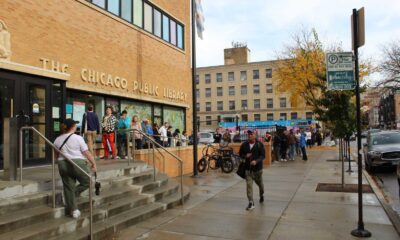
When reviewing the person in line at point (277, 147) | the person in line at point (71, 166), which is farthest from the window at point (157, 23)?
the person in line at point (71, 166)

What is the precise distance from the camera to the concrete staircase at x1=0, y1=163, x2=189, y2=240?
225 inches

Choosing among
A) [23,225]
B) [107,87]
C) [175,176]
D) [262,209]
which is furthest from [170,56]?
[23,225]

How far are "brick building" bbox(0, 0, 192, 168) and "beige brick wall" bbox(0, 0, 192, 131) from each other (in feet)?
0.09

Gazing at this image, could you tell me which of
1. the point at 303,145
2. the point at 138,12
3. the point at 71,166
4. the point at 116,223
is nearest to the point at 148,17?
the point at 138,12

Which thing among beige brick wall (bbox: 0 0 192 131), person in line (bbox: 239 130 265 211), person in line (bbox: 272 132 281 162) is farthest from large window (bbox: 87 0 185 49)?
person in line (bbox: 239 130 265 211)

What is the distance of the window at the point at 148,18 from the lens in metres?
17.1

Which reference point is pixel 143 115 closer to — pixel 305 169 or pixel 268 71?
pixel 305 169

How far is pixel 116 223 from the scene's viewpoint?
6.68 m

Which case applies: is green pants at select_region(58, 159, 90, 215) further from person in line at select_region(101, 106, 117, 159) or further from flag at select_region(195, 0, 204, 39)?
flag at select_region(195, 0, 204, 39)

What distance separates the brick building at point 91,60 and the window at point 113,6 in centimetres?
4

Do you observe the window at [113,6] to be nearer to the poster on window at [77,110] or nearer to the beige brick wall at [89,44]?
the beige brick wall at [89,44]

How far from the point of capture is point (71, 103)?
12.7 m

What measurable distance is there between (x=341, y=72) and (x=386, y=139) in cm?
1141

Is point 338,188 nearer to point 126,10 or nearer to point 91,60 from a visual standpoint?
point 91,60
